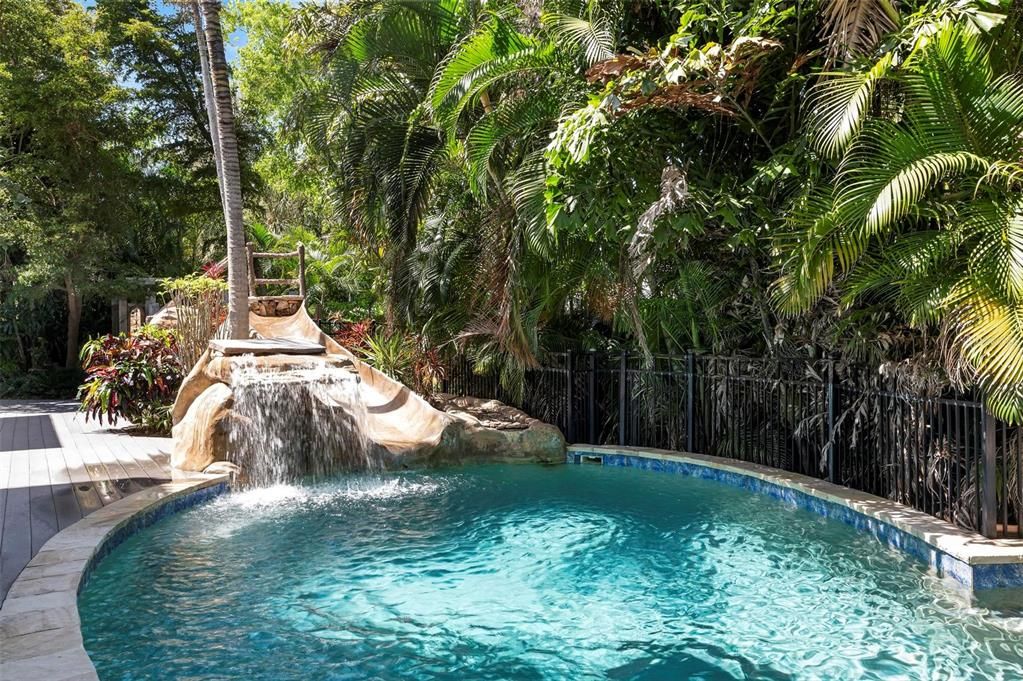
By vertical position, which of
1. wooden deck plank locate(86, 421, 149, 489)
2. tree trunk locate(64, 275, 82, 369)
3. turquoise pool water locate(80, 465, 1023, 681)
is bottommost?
turquoise pool water locate(80, 465, 1023, 681)

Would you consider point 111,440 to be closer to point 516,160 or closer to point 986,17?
point 516,160

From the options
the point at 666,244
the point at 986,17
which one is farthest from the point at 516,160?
the point at 986,17

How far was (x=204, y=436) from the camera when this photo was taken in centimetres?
790

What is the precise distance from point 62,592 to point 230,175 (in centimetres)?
774

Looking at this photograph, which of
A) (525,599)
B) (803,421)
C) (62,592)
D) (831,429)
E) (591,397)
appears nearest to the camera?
(62,592)

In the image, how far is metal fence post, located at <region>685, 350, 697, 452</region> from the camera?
8898 mm

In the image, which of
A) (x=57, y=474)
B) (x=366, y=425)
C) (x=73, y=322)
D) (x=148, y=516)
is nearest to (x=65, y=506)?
(x=148, y=516)

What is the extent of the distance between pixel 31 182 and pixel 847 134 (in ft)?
56.0

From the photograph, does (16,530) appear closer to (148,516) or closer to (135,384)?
(148,516)

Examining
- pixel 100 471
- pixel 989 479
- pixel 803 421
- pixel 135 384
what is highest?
pixel 135 384

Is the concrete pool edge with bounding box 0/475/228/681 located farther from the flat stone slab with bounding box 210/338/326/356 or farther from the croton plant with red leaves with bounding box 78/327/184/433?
the croton plant with red leaves with bounding box 78/327/184/433

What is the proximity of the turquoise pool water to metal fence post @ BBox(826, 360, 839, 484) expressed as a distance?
66 centimetres

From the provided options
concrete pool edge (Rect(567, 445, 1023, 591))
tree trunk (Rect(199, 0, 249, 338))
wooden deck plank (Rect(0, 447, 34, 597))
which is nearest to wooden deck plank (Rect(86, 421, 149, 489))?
wooden deck plank (Rect(0, 447, 34, 597))

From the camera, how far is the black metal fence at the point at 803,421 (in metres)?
5.50
